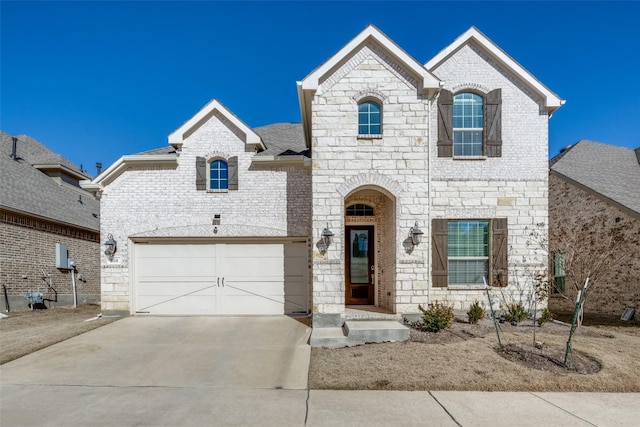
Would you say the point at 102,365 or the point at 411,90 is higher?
the point at 411,90

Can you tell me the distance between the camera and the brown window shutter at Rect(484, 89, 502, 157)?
33.9 ft

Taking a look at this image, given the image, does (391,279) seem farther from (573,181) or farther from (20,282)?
(20,282)

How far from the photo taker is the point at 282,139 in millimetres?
13891

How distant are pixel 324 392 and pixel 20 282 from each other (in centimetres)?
1301

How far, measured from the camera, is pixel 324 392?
18.9 feet

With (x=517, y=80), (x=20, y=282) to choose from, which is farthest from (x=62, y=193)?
(x=517, y=80)

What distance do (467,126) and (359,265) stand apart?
204 inches

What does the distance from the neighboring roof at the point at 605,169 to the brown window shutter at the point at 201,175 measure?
40.7 ft

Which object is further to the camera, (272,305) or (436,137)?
(272,305)

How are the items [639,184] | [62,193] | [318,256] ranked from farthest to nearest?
[62,193]
[639,184]
[318,256]

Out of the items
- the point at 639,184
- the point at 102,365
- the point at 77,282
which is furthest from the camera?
the point at 77,282

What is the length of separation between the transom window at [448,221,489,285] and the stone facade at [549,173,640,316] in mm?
2734

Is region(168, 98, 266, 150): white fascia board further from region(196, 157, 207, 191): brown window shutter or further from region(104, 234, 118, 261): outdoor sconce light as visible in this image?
region(104, 234, 118, 261): outdoor sconce light

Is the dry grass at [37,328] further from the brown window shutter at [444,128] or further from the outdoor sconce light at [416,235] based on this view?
the brown window shutter at [444,128]
